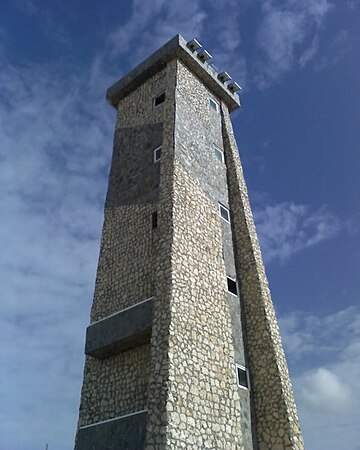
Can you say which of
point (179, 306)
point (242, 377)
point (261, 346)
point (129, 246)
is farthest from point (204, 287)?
point (129, 246)

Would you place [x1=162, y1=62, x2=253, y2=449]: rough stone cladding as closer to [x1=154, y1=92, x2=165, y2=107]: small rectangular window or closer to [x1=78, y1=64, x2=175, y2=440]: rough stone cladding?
[x1=78, y1=64, x2=175, y2=440]: rough stone cladding

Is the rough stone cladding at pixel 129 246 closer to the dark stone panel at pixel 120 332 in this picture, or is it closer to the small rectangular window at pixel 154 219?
the small rectangular window at pixel 154 219

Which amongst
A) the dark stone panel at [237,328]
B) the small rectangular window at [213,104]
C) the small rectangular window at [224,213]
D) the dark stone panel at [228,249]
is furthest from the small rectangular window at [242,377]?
the small rectangular window at [213,104]

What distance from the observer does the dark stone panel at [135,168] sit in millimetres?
14494

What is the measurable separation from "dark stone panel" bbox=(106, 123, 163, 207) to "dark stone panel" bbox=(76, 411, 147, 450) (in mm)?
6146

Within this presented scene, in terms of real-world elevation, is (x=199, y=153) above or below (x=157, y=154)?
above

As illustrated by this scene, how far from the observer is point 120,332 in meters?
11.8

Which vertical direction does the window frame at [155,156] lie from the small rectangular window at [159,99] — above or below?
→ below

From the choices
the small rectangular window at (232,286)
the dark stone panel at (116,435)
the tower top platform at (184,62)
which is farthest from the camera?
the tower top platform at (184,62)

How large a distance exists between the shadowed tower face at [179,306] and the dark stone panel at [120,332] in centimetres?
3

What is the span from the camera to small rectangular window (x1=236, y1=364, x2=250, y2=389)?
12055mm

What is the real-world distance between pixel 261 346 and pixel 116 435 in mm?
4563

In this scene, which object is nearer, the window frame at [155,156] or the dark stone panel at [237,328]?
the dark stone panel at [237,328]

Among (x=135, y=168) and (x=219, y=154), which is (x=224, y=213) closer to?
(x=219, y=154)
